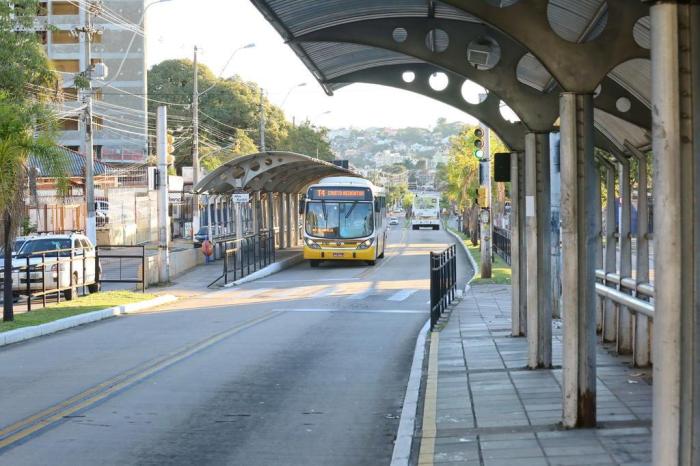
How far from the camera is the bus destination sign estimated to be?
3856cm

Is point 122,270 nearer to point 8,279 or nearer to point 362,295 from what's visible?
point 362,295

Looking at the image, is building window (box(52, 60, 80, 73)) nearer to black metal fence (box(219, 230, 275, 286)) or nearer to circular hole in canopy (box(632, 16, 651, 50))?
black metal fence (box(219, 230, 275, 286))

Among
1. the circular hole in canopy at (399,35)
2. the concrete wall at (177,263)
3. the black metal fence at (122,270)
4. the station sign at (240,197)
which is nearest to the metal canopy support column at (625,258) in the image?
the circular hole in canopy at (399,35)

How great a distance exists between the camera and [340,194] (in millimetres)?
38562

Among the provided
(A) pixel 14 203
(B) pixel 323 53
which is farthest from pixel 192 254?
(B) pixel 323 53

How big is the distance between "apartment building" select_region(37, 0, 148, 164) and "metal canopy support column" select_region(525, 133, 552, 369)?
5705 cm

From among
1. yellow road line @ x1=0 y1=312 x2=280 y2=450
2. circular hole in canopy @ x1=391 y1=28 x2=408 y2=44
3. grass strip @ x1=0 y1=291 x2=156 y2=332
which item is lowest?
yellow road line @ x1=0 y1=312 x2=280 y2=450

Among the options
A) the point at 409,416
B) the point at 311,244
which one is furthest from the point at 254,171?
the point at 409,416

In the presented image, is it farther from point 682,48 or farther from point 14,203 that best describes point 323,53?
point 682,48

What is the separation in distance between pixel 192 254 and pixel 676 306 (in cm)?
3391

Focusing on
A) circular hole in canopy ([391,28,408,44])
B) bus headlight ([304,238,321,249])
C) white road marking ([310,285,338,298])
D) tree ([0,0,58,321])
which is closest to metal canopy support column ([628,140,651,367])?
circular hole in canopy ([391,28,408,44])

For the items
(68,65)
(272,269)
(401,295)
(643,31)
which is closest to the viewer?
(643,31)

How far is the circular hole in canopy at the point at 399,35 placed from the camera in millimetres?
12671

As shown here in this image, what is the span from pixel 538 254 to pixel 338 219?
26.3 m
